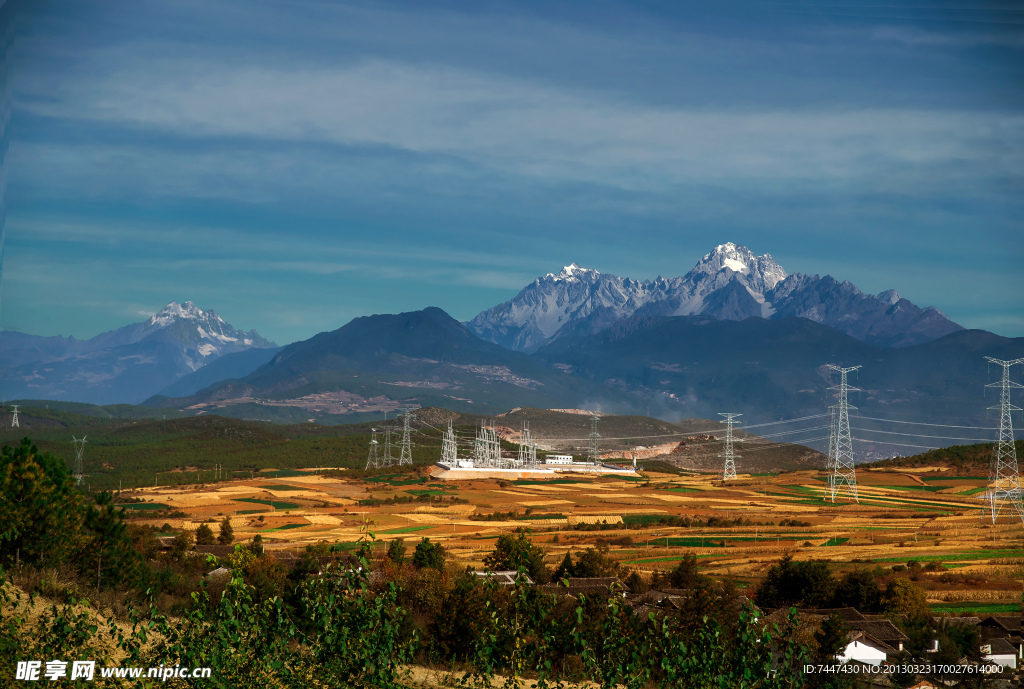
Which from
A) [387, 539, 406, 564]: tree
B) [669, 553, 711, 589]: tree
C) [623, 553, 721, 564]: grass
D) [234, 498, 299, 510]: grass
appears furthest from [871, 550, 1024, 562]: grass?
[234, 498, 299, 510]: grass

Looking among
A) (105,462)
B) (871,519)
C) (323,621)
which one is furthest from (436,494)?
(323,621)

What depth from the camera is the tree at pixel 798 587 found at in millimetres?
32438

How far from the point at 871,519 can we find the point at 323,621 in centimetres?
5580

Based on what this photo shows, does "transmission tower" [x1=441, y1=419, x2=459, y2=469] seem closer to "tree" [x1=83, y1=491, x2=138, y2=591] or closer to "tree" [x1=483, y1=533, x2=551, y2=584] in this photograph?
"tree" [x1=483, y1=533, x2=551, y2=584]

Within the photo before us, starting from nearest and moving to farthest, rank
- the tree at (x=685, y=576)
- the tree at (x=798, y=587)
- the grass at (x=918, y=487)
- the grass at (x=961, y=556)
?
the tree at (x=798, y=587) < the tree at (x=685, y=576) < the grass at (x=961, y=556) < the grass at (x=918, y=487)

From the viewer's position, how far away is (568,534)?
56094 mm

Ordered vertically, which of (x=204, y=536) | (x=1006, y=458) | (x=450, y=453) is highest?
(x=1006, y=458)

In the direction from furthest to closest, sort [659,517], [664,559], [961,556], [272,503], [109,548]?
[272,503] → [659,517] → [664,559] → [961,556] → [109,548]

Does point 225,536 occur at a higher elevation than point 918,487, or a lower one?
lower

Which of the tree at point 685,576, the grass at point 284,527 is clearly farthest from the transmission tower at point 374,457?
the tree at point 685,576

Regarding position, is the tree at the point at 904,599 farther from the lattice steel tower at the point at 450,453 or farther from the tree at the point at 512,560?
the lattice steel tower at the point at 450,453

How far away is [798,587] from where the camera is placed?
33.4 meters

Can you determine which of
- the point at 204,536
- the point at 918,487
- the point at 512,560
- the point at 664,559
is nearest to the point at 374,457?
the point at 204,536

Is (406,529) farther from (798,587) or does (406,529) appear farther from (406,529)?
(798,587)
